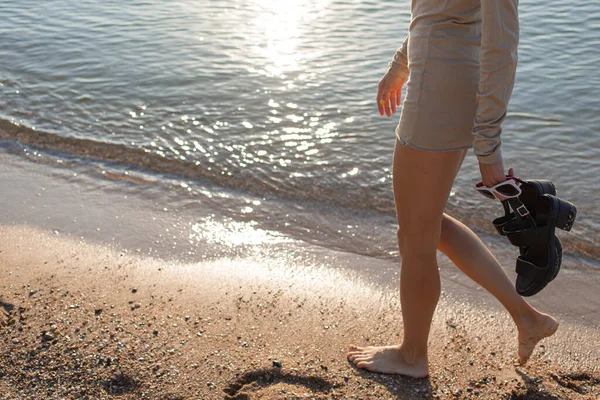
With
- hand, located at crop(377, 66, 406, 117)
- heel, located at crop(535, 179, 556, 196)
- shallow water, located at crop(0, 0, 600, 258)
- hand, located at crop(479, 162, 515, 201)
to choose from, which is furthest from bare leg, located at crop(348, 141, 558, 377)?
shallow water, located at crop(0, 0, 600, 258)

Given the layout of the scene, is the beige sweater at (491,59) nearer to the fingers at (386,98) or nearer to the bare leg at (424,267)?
the bare leg at (424,267)

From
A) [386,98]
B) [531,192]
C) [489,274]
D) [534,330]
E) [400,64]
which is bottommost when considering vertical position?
[534,330]

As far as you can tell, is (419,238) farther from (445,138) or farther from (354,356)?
(354,356)

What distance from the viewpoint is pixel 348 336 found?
3.07 m

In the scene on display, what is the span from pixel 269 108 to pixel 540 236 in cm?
453

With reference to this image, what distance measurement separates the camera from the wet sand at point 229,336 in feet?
8.64

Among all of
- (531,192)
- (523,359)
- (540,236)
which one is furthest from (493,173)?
(523,359)

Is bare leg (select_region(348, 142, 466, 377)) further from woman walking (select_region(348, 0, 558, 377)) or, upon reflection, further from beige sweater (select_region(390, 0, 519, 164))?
beige sweater (select_region(390, 0, 519, 164))

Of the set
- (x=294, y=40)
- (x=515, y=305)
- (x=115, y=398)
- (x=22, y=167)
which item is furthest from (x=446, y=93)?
(x=294, y=40)

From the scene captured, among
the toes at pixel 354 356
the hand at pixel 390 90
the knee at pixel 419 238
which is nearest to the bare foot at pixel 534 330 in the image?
the knee at pixel 419 238

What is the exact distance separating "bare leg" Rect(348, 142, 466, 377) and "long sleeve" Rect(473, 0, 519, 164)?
0.20 m

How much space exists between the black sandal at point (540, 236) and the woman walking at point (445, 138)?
180 millimetres

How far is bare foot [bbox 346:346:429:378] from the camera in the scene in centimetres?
274

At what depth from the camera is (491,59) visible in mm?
2041
